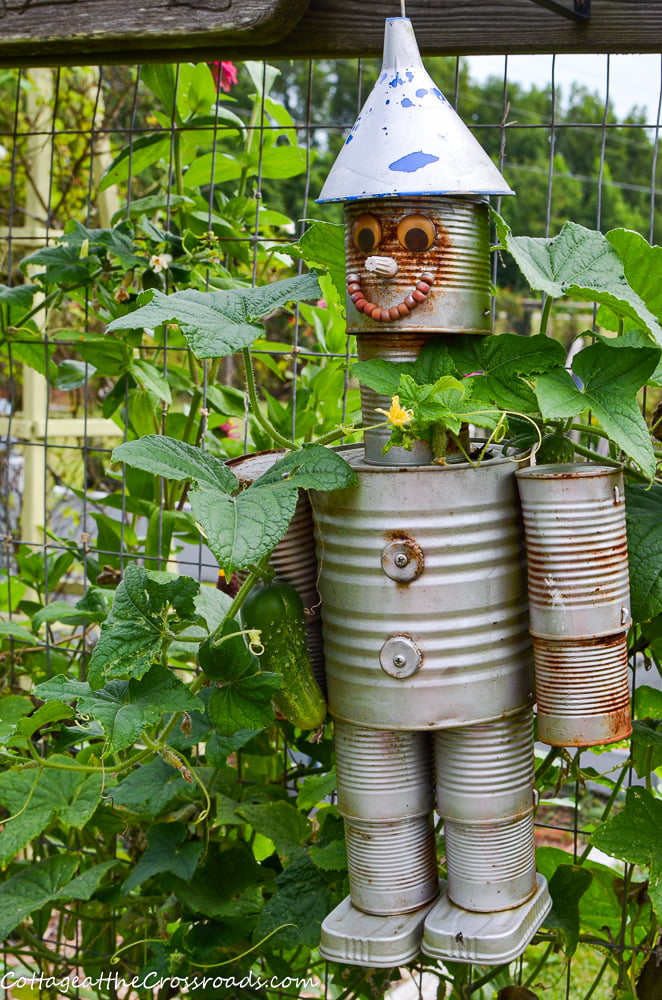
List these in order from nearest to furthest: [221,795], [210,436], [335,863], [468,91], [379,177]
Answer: [379,177] → [335,863] → [221,795] → [210,436] → [468,91]

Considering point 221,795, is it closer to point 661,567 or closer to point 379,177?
point 661,567

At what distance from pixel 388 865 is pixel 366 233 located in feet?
Result: 1.91

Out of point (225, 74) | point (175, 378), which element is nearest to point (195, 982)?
point (175, 378)

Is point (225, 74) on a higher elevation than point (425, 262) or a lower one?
higher

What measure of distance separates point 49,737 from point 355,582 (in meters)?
0.91

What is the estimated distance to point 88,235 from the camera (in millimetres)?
1416

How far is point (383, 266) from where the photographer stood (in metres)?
0.91

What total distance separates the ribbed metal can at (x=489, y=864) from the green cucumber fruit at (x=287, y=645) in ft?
0.58

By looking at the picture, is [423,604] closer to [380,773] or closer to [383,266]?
[380,773]

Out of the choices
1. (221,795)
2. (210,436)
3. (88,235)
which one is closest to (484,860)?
(221,795)

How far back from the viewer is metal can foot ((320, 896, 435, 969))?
3.14ft

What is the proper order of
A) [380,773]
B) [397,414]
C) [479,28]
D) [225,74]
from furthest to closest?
[225,74]
[479,28]
[380,773]
[397,414]

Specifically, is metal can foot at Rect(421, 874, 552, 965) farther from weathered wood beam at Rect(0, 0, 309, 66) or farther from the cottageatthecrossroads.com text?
weathered wood beam at Rect(0, 0, 309, 66)

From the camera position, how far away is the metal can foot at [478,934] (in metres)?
0.93
